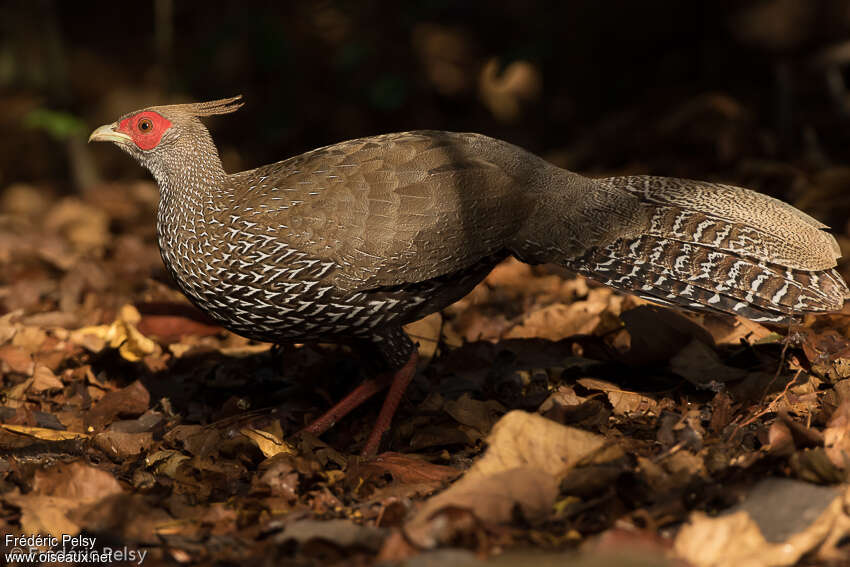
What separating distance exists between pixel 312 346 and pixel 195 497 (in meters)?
1.94

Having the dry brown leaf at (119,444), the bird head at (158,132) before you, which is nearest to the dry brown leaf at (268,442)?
the dry brown leaf at (119,444)

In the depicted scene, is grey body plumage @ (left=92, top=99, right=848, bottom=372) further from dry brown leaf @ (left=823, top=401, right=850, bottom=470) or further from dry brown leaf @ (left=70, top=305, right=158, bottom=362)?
dry brown leaf @ (left=70, top=305, right=158, bottom=362)

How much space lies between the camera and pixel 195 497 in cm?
372

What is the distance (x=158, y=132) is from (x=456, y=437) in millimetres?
2347

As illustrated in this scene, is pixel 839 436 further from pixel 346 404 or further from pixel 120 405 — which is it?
pixel 120 405

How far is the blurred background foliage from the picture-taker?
25.7ft

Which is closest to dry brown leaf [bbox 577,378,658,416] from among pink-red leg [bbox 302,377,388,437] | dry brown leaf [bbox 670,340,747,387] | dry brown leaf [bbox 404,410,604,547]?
dry brown leaf [bbox 670,340,747,387]

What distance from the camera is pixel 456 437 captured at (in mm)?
4188

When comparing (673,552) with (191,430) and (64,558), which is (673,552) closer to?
(64,558)

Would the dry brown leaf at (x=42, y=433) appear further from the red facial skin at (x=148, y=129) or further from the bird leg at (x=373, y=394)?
the red facial skin at (x=148, y=129)

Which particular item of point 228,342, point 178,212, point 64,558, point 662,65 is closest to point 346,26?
point 662,65

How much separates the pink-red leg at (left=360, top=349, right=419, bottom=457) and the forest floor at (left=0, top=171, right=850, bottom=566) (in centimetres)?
8

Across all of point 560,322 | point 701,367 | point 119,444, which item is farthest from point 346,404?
point 701,367

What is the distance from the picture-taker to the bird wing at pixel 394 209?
439cm
